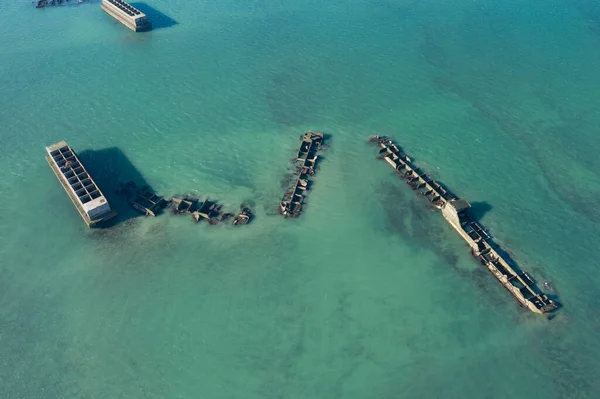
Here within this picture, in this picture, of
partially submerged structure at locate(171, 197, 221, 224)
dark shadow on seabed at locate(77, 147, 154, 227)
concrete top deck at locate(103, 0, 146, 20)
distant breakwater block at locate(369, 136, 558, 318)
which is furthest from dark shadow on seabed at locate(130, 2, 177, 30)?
distant breakwater block at locate(369, 136, 558, 318)

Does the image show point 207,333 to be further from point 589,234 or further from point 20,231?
point 589,234

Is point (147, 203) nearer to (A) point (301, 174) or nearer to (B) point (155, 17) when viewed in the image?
(A) point (301, 174)

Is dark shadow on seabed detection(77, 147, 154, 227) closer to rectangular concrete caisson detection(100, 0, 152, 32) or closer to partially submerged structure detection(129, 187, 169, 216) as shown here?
partially submerged structure detection(129, 187, 169, 216)

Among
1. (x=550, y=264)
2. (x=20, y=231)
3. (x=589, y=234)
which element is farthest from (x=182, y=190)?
(x=589, y=234)

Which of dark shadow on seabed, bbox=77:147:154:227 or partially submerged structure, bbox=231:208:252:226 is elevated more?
partially submerged structure, bbox=231:208:252:226

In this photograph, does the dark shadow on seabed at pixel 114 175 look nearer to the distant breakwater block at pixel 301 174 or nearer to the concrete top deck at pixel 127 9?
the distant breakwater block at pixel 301 174

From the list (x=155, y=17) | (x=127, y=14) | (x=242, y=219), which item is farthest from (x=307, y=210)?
(x=155, y=17)
